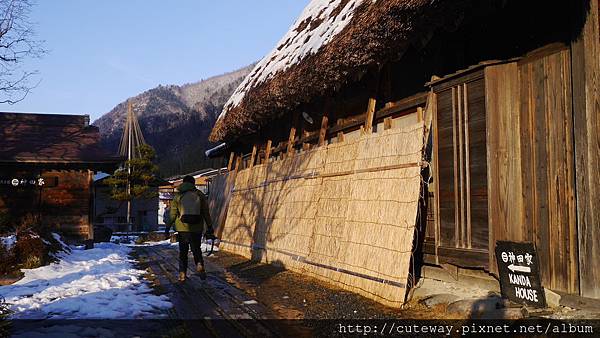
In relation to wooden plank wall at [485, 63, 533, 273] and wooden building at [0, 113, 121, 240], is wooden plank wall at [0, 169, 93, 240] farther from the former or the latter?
wooden plank wall at [485, 63, 533, 273]

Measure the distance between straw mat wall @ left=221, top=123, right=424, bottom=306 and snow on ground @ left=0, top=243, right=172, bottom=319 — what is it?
258 cm

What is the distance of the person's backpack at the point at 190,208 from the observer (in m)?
9.08

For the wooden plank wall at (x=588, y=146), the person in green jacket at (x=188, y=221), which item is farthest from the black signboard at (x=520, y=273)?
the person in green jacket at (x=188, y=221)

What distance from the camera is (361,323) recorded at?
17.9 ft

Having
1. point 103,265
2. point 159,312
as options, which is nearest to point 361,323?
point 159,312

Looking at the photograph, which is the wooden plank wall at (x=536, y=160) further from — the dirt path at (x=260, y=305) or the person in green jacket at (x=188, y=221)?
the person in green jacket at (x=188, y=221)

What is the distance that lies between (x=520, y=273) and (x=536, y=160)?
115cm

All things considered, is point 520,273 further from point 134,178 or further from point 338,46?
point 134,178

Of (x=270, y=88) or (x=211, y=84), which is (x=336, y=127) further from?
(x=211, y=84)

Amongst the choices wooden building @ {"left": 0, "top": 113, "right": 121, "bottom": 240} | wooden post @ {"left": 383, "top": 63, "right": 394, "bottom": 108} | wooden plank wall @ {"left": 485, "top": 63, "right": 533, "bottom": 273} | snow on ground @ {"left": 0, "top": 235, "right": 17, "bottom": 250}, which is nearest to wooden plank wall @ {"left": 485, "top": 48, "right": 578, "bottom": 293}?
wooden plank wall @ {"left": 485, "top": 63, "right": 533, "bottom": 273}

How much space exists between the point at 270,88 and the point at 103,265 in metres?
5.55

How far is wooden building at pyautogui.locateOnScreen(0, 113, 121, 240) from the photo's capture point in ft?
59.8

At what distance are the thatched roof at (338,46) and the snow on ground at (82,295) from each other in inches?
169

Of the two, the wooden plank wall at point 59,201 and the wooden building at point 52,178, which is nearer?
the wooden building at point 52,178
